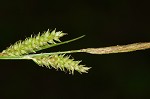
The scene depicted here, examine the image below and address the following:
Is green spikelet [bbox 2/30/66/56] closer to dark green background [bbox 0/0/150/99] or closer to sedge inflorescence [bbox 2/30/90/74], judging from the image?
sedge inflorescence [bbox 2/30/90/74]

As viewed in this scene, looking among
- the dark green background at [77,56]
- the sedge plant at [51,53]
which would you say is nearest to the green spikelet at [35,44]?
the sedge plant at [51,53]

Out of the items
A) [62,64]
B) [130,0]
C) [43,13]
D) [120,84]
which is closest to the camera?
[62,64]

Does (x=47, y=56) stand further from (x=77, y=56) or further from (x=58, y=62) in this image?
(x=77, y=56)

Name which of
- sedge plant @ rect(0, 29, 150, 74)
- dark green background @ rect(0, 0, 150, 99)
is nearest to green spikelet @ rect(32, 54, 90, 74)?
sedge plant @ rect(0, 29, 150, 74)

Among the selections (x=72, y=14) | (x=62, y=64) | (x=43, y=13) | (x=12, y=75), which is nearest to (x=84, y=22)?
(x=72, y=14)

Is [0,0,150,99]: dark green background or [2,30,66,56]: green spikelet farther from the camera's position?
[0,0,150,99]: dark green background

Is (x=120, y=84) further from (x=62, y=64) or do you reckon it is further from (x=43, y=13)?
(x=62, y=64)
